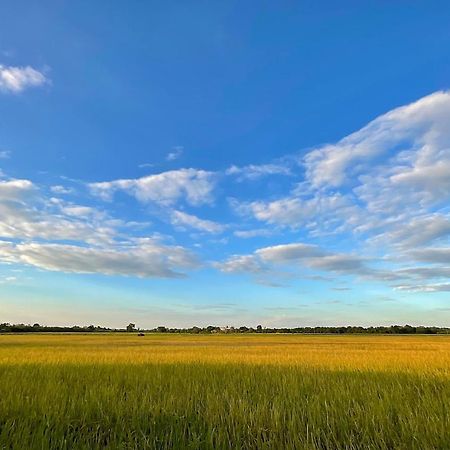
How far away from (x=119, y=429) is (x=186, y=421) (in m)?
0.77

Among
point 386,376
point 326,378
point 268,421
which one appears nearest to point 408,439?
point 268,421

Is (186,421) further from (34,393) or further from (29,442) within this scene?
(34,393)

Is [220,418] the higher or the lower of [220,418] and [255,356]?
the lower

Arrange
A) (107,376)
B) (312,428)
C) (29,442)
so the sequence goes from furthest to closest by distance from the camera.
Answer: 1. (107,376)
2. (312,428)
3. (29,442)

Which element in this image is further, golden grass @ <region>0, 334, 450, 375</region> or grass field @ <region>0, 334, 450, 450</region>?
golden grass @ <region>0, 334, 450, 375</region>

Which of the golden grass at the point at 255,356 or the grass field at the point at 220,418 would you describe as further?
the golden grass at the point at 255,356

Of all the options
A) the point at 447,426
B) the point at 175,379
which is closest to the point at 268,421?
the point at 447,426

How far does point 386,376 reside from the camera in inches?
358

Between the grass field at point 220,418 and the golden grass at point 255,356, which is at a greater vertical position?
the golden grass at point 255,356

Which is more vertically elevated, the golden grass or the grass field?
the golden grass

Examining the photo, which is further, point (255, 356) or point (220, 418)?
point (255, 356)

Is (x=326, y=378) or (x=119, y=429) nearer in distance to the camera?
(x=119, y=429)

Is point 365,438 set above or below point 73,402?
below

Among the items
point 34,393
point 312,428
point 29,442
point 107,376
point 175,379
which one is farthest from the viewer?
point 107,376
